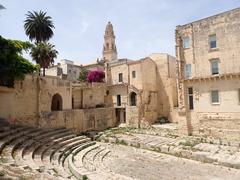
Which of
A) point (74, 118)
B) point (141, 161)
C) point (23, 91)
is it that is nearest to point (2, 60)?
point (23, 91)

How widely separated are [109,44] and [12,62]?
5229cm

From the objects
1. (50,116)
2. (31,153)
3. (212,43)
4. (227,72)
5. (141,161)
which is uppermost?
(212,43)

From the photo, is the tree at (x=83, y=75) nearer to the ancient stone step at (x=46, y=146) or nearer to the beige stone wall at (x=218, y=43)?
the beige stone wall at (x=218, y=43)

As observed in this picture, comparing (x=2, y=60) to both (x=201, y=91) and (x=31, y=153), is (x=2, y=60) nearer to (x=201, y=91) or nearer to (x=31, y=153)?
(x=31, y=153)

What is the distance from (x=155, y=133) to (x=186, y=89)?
585 cm

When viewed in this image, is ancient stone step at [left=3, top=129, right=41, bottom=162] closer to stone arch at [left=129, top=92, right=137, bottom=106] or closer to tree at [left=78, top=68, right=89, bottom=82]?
stone arch at [left=129, top=92, right=137, bottom=106]

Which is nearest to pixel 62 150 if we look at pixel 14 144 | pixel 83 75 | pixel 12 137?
pixel 12 137

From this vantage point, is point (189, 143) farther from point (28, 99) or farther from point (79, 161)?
point (28, 99)

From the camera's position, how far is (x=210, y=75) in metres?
22.2

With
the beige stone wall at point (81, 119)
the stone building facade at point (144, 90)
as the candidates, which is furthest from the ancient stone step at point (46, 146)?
the stone building facade at point (144, 90)

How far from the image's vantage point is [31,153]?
13836 millimetres

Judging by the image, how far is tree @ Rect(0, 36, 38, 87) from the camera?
17406 mm

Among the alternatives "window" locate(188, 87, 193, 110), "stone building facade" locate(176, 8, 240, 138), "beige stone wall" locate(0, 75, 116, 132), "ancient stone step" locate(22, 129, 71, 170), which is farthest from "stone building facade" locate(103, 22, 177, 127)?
"ancient stone step" locate(22, 129, 71, 170)

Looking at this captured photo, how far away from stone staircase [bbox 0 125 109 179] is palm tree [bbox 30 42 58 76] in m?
13.7
